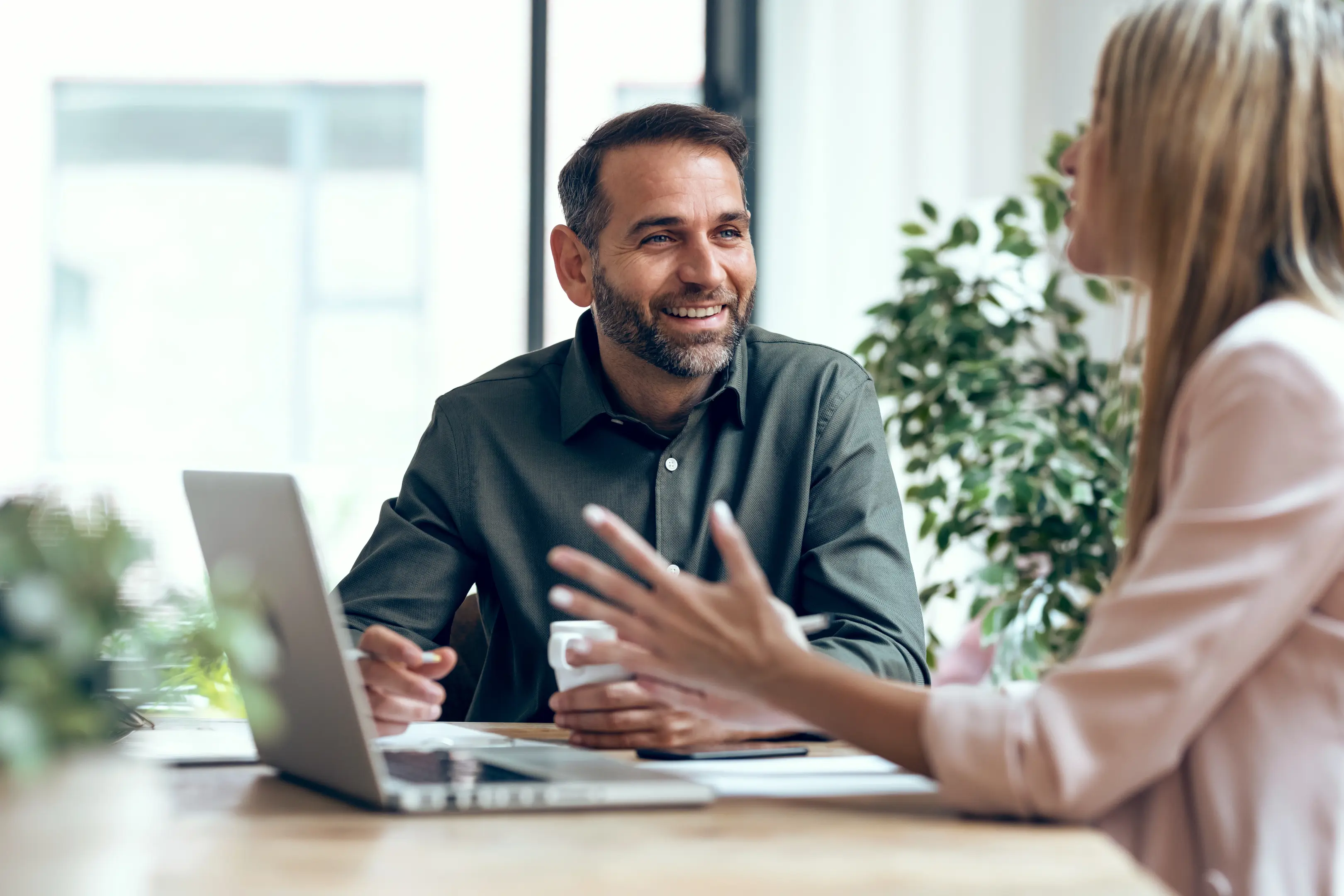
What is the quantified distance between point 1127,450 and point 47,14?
3.29 meters

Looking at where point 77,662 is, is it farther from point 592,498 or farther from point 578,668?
point 592,498

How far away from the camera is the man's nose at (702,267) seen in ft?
6.11

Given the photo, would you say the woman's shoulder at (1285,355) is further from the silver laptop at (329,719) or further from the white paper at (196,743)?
the white paper at (196,743)

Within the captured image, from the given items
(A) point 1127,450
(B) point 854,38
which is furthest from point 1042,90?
(A) point 1127,450

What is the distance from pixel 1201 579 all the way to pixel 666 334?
111 cm

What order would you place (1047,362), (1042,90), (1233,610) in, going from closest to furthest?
(1233,610) → (1047,362) → (1042,90)

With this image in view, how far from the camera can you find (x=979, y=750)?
0.86 meters

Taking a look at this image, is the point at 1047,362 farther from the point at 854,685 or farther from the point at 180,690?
the point at 180,690

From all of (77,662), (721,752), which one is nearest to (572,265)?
(721,752)

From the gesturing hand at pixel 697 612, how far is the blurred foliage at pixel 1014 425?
1588 millimetres

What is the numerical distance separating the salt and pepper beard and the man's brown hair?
4.5 inches

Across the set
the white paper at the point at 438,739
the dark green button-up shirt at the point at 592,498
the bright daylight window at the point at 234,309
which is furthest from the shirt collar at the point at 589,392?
the bright daylight window at the point at 234,309

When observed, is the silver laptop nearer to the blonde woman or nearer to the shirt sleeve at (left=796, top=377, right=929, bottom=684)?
the blonde woman

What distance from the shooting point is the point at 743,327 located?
6.11 feet
